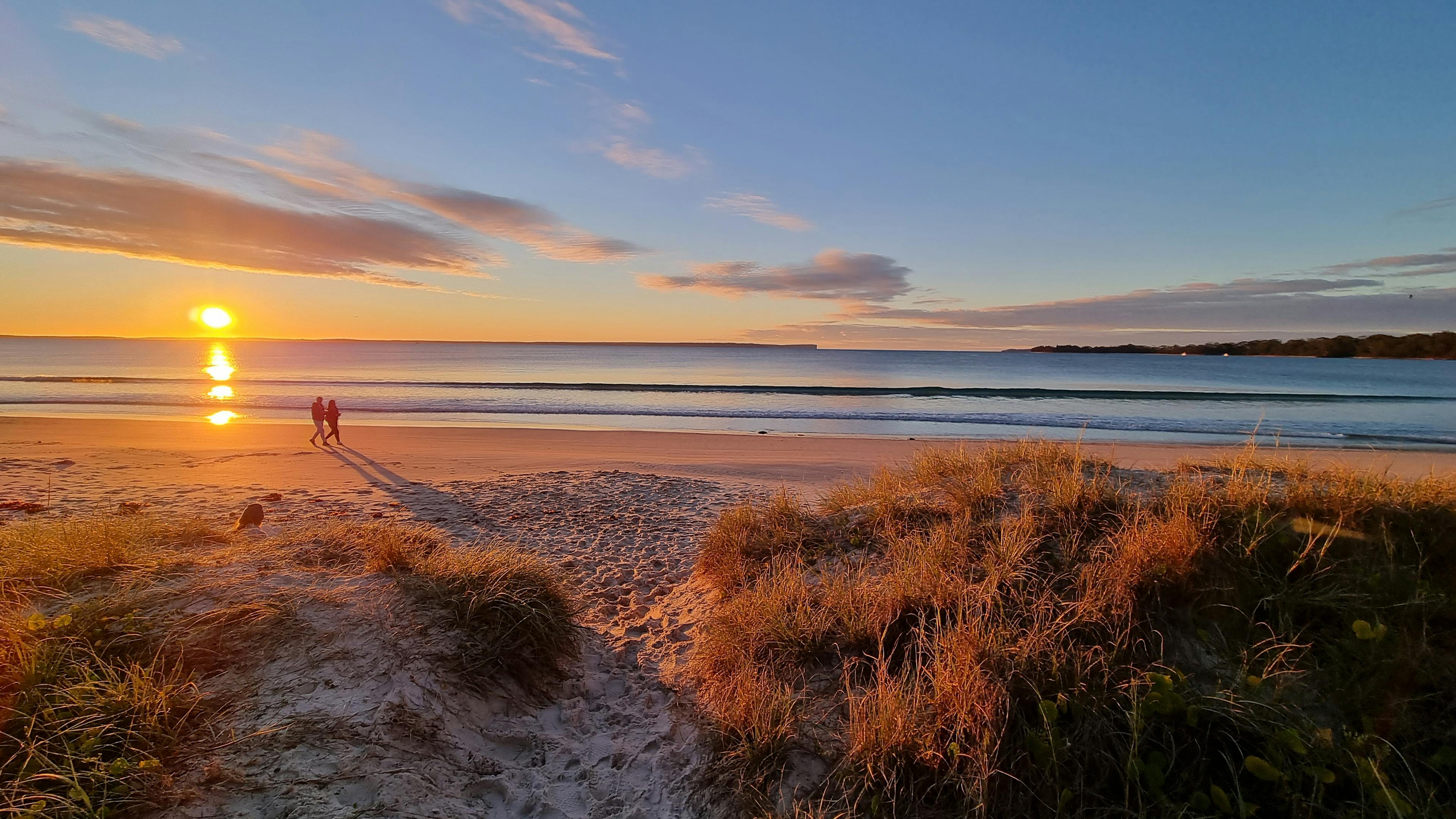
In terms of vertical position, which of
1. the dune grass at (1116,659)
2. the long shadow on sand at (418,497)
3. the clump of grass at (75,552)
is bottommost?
the long shadow on sand at (418,497)

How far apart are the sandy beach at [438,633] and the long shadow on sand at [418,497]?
0.21ft

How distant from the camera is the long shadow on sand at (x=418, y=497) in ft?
30.0

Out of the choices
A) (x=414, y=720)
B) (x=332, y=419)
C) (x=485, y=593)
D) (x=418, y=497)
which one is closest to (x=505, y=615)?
(x=485, y=593)

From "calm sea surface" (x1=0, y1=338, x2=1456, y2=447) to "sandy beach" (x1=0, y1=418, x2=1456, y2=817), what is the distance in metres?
7.69

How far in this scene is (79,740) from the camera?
2.80m

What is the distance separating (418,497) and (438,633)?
730 cm

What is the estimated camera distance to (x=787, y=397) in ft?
125

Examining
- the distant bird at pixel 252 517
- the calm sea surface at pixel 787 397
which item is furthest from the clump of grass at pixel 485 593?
the calm sea surface at pixel 787 397

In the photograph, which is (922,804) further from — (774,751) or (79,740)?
(79,740)

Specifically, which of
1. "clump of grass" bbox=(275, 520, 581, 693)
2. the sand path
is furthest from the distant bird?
the sand path

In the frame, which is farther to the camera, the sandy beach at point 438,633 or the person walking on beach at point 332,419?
the person walking on beach at point 332,419

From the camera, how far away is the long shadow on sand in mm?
9148

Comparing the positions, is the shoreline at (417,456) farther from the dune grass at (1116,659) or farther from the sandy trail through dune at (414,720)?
the sandy trail through dune at (414,720)

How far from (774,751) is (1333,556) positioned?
4369 mm
